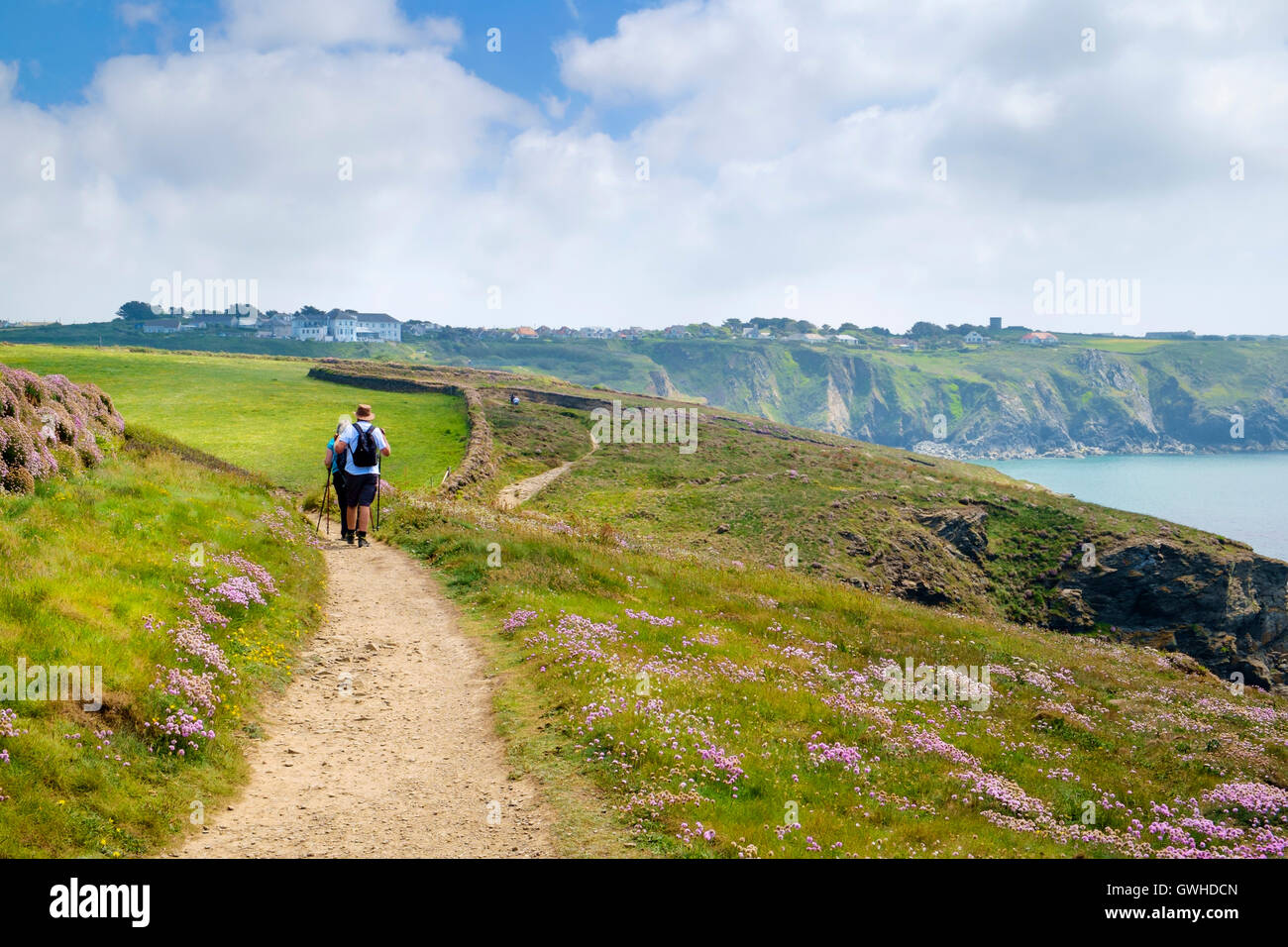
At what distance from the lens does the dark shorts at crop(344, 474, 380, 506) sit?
23.6 metres

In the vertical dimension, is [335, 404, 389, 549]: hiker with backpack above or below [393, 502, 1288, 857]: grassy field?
above

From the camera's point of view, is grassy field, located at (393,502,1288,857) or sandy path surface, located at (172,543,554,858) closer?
sandy path surface, located at (172,543,554,858)

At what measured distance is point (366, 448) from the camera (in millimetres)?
22453

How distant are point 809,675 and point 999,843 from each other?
717 centimetres

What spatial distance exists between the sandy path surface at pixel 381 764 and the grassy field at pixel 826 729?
929mm

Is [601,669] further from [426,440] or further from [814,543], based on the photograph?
[426,440]

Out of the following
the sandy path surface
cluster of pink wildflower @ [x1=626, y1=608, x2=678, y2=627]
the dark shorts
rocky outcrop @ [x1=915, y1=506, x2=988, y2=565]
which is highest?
the dark shorts

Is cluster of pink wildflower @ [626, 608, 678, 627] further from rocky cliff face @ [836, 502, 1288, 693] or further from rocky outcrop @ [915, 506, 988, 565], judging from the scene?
rocky outcrop @ [915, 506, 988, 565]

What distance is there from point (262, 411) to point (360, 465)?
3915 cm

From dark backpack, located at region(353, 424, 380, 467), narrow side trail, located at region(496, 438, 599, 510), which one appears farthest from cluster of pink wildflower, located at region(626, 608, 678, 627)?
narrow side trail, located at region(496, 438, 599, 510)

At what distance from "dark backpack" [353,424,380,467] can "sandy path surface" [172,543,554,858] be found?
19.5ft

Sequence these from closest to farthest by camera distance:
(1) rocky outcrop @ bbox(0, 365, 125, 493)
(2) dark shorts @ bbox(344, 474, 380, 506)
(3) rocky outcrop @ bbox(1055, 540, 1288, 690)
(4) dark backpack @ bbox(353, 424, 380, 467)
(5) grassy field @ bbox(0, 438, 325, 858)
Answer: (5) grassy field @ bbox(0, 438, 325, 858), (1) rocky outcrop @ bbox(0, 365, 125, 493), (4) dark backpack @ bbox(353, 424, 380, 467), (2) dark shorts @ bbox(344, 474, 380, 506), (3) rocky outcrop @ bbox(1055, 540, 1288, 690)

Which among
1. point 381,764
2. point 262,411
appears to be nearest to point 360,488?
point 381,764

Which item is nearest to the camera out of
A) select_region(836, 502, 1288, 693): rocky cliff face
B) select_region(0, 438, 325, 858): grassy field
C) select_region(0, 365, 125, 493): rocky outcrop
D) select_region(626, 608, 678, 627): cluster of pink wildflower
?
select_region(0, 438, 325, 858): grassy field
